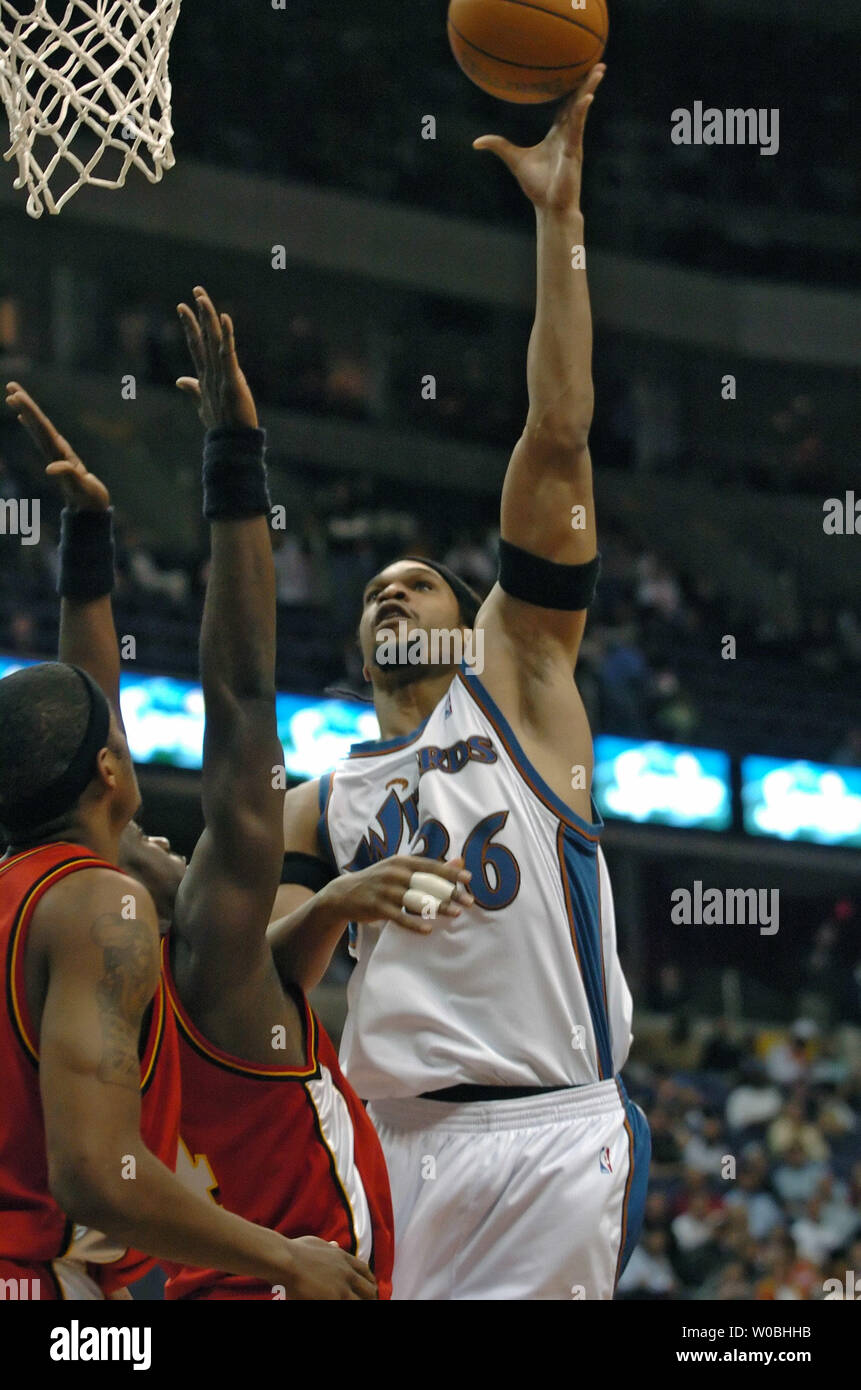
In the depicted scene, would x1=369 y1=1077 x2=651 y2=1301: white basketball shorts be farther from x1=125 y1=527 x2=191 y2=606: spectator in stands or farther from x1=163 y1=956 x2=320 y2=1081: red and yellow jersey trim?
x1=125 y1=527 x2=191 y2=606: spectator in stands

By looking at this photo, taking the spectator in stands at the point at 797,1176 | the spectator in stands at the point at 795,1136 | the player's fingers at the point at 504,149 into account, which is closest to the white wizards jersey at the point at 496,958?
the player's fingers at the point at 504,149

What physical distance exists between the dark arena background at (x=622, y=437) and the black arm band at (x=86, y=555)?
751 centimetres

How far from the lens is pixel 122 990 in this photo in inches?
98.8

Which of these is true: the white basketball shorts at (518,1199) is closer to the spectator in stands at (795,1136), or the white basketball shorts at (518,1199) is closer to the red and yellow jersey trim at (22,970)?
the red and yellow jersey trim at (22,970)

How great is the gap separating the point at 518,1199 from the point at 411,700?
4.12 feet

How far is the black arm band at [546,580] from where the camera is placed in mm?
3758

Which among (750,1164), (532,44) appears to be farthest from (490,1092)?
(750,1164)

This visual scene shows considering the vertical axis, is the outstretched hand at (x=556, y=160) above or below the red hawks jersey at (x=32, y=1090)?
above

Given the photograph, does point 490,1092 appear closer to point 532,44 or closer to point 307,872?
point 307,872

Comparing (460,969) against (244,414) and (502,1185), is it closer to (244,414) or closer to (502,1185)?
(502,1185)

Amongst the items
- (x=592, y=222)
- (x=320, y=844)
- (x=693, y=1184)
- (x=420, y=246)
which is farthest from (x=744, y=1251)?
(x=592, y=222)

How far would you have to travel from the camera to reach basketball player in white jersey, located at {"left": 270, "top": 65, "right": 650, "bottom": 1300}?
11.6ft

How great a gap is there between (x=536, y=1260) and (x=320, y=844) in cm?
112

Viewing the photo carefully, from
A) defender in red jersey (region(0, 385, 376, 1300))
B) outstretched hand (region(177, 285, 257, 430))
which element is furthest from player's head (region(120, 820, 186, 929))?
outstretched hand (region(177, 285, 257, 430))
